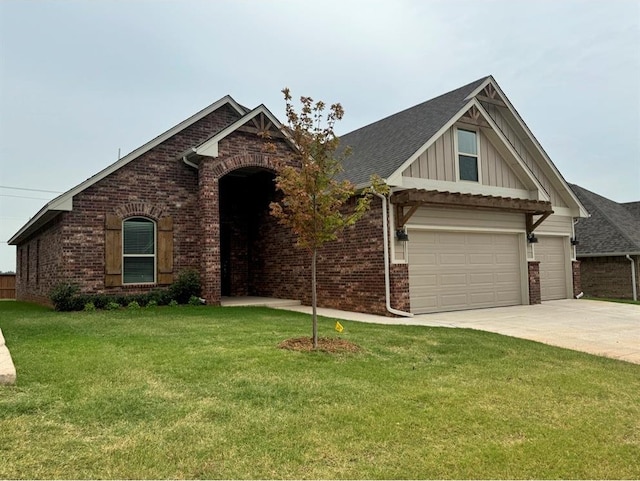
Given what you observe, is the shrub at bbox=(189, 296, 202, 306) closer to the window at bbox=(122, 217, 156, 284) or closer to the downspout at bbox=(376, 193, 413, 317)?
the window at bbox=(122, 217, 156, 284)

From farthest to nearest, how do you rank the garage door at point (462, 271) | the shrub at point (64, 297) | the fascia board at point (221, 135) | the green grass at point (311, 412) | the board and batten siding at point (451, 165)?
the fascia board at point (221, 135) < the board and batten siding at point (451, 165) < the garage door at point (462, 271) < the shrub at point (64, 297) < the green grass at point (311, 412)

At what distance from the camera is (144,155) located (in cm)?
1334

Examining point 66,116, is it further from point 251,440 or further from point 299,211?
point 251,440

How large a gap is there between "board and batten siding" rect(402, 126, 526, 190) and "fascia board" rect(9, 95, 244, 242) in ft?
20.0

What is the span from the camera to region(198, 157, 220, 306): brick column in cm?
1318

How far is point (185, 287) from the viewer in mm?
13258

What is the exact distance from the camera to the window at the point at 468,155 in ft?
45.1

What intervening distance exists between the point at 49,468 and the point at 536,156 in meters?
16.8

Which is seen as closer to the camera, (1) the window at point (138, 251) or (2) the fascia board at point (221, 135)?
(2) the fascia board at point (221, 135)

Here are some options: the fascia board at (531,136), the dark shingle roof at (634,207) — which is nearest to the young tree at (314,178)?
the fascia board at (531,136)

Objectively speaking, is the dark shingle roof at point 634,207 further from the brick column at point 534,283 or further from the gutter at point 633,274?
the brick column at point 534,283

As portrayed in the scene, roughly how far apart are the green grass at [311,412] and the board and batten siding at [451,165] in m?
6.52

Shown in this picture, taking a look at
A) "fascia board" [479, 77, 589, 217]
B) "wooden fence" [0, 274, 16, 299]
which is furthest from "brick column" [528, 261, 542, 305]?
"wooden fence" [0, 274, 16, 299]

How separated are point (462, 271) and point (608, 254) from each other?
11118 mm
